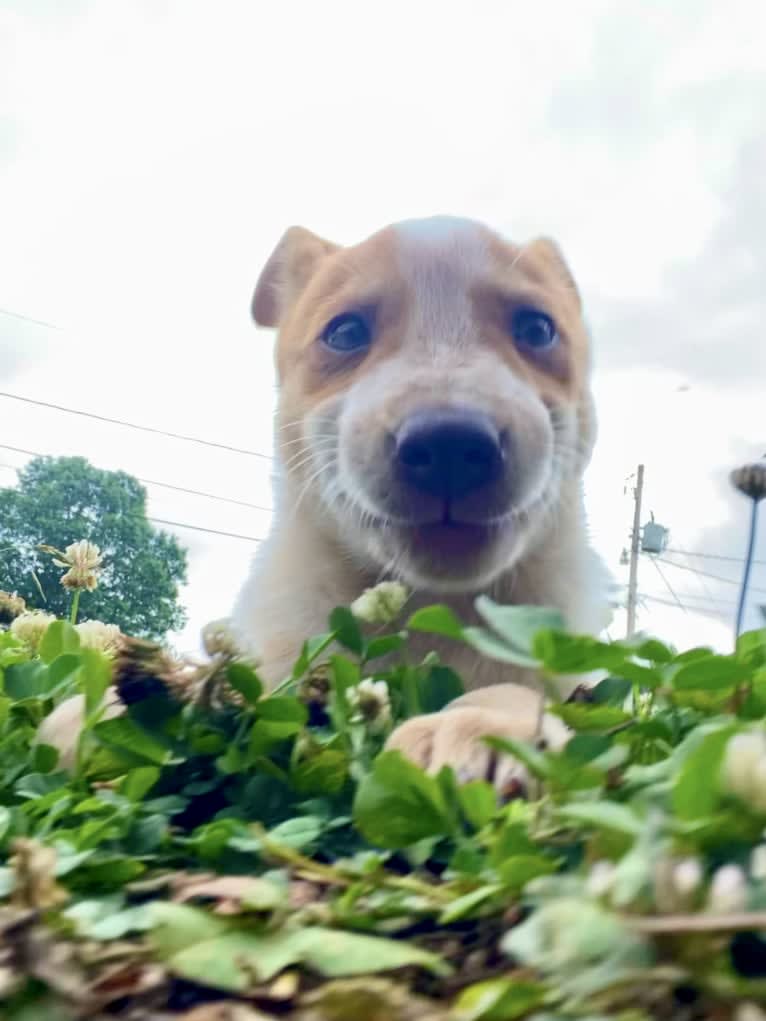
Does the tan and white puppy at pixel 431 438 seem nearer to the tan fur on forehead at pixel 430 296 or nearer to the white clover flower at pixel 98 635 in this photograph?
the tan fur on forehead at pixel 430 296

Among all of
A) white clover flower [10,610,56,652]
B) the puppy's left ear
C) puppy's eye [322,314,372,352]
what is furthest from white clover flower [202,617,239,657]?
the puppy's left ear

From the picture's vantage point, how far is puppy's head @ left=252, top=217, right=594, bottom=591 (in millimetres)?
1073

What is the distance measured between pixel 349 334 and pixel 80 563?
471 millimetres

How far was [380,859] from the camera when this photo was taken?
1.38 ft

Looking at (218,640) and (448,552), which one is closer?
(218,640)

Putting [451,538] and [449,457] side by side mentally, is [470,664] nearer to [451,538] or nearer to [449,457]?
[451,538]

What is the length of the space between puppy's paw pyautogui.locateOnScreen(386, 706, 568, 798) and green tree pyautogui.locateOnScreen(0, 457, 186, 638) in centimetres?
636

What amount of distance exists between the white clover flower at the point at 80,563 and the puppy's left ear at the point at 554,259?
2.50 ft

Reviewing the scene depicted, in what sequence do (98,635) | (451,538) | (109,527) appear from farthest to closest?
(109,527) < (451,538) < (98,635)

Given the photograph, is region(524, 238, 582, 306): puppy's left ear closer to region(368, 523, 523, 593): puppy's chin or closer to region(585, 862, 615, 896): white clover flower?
region(368, 523, 523, 593): puppy's chin

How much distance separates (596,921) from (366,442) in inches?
33.7

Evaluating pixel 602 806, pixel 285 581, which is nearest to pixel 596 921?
pixel 602 806

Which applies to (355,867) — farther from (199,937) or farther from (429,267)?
(429,267)

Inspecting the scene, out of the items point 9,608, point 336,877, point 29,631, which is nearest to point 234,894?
point 336,877
